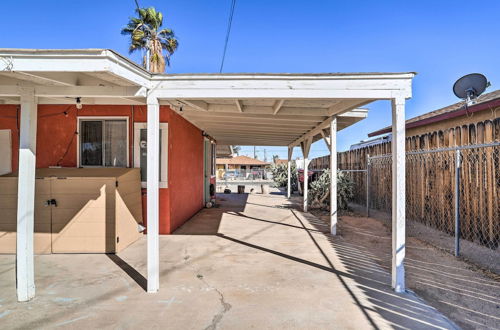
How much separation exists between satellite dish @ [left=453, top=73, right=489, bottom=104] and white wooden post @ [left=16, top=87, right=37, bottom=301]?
747 centimetres

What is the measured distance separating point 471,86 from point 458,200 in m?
2.71

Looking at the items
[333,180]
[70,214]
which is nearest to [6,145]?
[70,214]

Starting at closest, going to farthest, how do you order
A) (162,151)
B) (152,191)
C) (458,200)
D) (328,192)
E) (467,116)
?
(152,191), (458,200), (162,151), (467,116), (328,192)

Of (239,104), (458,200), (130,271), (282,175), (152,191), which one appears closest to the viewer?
(152,191)

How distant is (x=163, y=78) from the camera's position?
329 centimetres

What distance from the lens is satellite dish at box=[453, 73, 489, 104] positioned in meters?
5.79

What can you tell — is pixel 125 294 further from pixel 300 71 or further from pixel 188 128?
pixel 188 128

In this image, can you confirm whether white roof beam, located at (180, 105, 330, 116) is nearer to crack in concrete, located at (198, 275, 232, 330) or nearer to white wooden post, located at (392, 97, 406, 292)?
white wooden post, located at (392, 97, 406, 292)

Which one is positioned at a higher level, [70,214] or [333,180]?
[333,180]

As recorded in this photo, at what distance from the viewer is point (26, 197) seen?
2955 mm

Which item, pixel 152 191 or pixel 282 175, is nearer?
pixel 152 191

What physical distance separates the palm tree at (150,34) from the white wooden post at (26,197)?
39.1ft

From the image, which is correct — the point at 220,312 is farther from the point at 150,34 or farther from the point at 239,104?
the point at 150,34

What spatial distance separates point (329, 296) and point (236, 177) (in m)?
28.8
